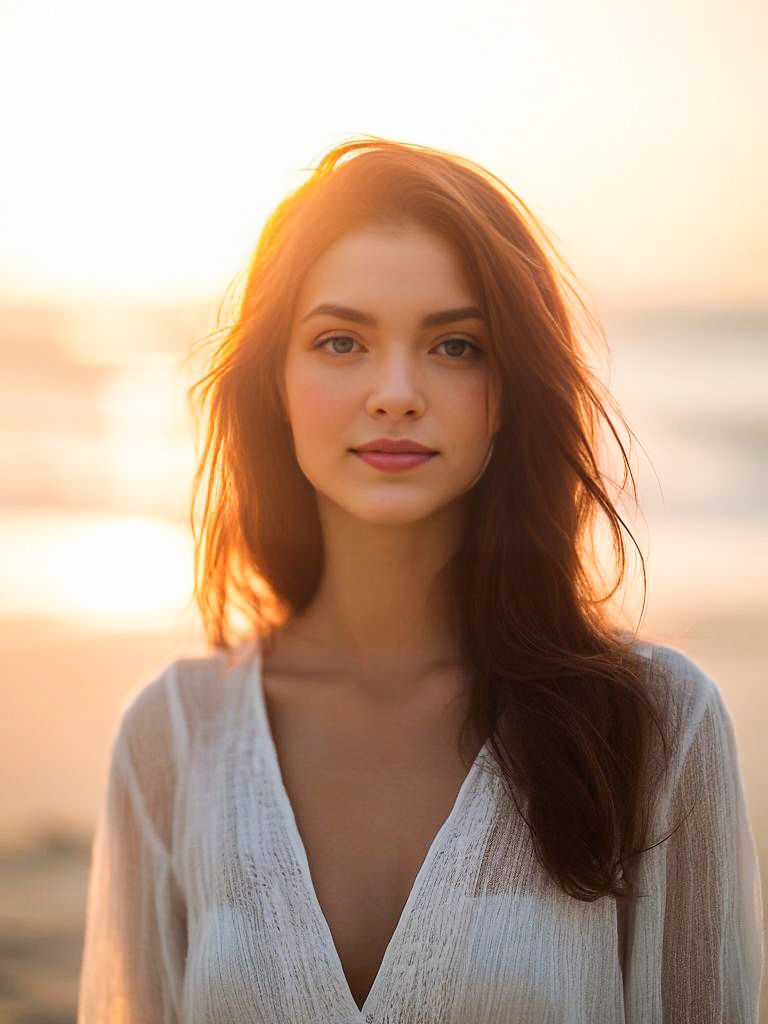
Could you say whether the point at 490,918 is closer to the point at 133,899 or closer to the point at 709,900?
the point at 709,900

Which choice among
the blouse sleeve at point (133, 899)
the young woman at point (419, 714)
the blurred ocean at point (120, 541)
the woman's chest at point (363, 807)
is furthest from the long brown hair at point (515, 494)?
the blouse sleeve at point (133, 899)

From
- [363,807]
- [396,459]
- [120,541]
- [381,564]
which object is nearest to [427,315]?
[396,459]

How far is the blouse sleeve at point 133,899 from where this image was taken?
229cm

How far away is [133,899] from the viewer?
2338 mm

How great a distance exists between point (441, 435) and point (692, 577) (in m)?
4.67

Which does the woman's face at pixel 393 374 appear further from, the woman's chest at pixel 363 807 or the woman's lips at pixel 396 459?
the woman's chest at pixel 363 807

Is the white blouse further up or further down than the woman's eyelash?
further down

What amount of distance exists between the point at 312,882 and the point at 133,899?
45 centimetres

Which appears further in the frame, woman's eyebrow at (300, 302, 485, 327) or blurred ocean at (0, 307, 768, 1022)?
blurred ocean at (0, 307, 768, 1022)

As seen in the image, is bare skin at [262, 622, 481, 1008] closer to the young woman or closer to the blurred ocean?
the young woman

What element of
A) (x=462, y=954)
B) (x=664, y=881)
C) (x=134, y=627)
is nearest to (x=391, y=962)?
(x=462, y=954)

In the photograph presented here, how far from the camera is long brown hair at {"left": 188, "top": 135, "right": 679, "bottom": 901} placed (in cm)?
205

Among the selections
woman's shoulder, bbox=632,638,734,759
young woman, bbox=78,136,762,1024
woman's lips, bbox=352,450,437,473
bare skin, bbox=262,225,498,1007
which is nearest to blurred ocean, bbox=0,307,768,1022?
woman's shoulder, bbox=632,638,734,759

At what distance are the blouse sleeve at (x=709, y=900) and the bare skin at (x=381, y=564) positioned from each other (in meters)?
0.35
